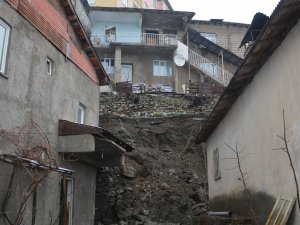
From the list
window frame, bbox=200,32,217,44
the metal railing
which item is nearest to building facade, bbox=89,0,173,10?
window frame, bbox=200,32,217,44

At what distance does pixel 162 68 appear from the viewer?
3300cm

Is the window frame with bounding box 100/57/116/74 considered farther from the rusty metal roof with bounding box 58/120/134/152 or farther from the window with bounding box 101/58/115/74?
the rusty metal roof with bounding box 58/120/134/152

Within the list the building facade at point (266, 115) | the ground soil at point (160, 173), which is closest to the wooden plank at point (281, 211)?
the building facade at point (266, 115)

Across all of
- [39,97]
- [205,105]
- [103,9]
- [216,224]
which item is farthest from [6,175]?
[103,9]

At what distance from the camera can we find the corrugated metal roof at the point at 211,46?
3388 cm

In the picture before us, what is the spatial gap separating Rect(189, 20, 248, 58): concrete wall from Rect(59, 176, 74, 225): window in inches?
1124

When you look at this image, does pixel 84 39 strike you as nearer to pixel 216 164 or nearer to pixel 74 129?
pixel 74 129

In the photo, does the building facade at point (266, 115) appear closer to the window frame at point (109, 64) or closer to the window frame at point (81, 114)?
the window frame at point (81, 114)

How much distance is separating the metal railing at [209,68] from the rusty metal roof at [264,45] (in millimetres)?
21759

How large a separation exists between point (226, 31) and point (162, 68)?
28.0 feet

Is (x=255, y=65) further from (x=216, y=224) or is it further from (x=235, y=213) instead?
(x=235, y=213)

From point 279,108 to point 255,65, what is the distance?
1.29m

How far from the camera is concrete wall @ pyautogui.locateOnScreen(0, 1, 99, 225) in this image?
811 centimetres

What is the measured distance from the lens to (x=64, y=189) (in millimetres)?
9930
